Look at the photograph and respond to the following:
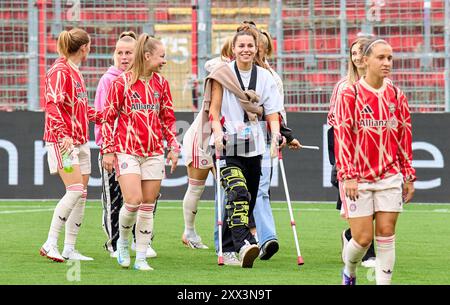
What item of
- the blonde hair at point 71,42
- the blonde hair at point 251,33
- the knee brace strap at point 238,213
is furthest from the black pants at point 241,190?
the blonde hair at point 71,42

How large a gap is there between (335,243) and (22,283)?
440 cm

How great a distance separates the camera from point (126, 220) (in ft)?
34.0

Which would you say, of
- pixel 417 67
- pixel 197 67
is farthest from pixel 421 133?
pixel 197 67

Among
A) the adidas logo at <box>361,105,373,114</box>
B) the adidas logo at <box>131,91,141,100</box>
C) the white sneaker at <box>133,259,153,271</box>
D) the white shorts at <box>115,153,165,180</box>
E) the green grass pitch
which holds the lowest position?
the green grass pitch

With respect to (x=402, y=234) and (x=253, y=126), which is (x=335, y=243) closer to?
(x=402, y=234)

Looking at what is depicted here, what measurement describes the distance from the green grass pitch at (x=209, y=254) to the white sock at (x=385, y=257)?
97cm

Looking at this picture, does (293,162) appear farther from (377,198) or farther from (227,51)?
(377,198)

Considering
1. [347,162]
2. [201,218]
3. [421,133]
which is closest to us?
[347,162]

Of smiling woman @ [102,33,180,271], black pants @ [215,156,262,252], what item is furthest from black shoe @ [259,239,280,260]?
smiling woman @ [102,33,180,271]

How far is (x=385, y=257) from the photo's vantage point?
8.42 m

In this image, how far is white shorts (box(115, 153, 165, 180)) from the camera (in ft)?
33.4

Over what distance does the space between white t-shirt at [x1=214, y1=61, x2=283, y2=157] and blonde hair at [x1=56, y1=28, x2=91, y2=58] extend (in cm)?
142

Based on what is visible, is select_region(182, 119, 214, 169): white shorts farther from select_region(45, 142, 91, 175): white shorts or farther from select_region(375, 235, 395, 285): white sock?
select_region(375, 235, 395, 285): white sock

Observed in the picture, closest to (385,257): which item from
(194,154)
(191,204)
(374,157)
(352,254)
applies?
(352,254)
